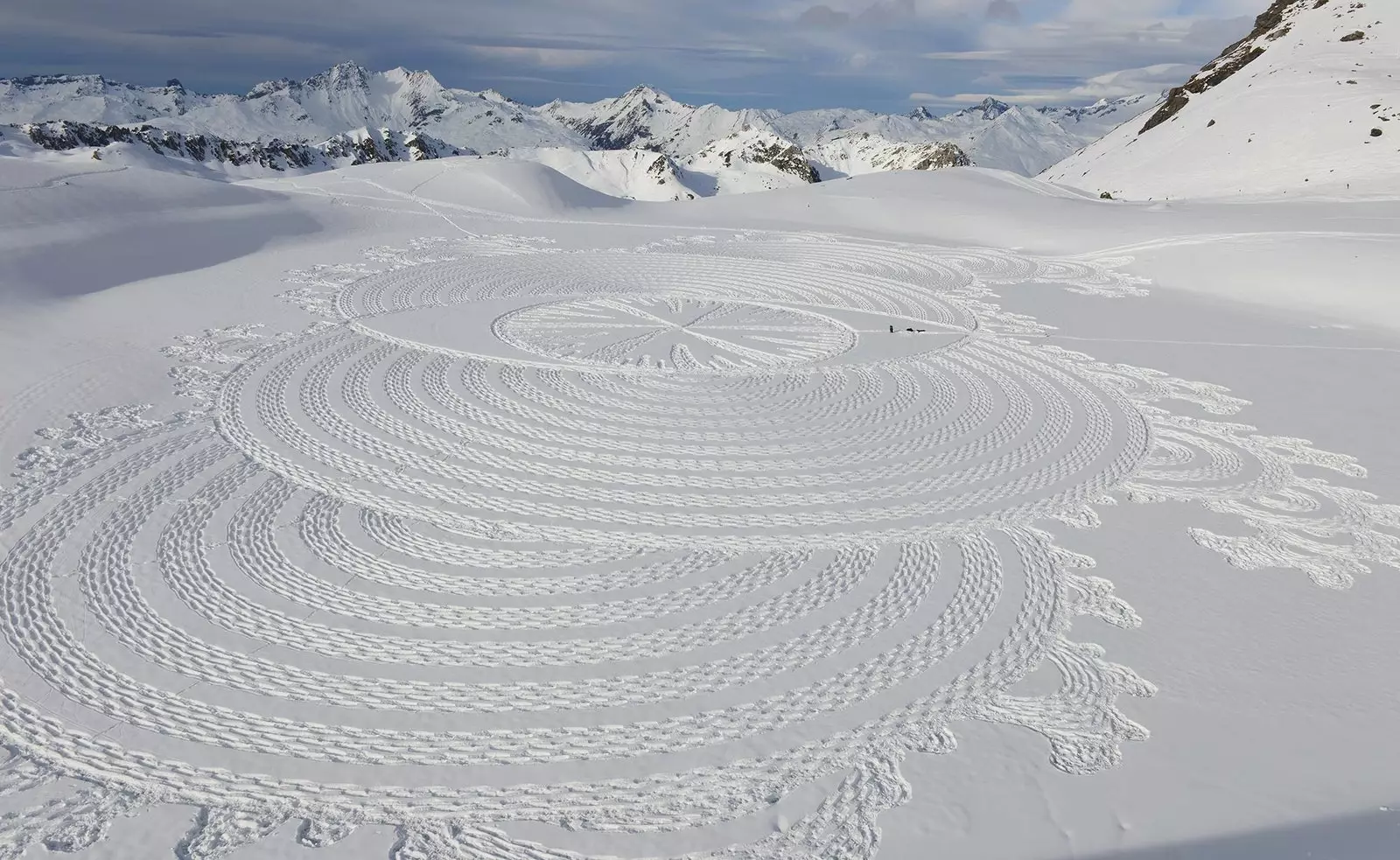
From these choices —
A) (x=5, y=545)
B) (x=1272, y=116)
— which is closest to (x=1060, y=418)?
(x=5, y=545)

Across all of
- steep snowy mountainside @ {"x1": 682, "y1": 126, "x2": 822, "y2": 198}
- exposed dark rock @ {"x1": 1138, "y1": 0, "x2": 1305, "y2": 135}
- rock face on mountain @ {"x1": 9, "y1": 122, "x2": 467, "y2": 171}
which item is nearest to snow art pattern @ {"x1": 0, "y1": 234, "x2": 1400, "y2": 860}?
exposed dark rock @ {"x1": 1138, "y1": 0, "x2": 1305, "y2": 135}

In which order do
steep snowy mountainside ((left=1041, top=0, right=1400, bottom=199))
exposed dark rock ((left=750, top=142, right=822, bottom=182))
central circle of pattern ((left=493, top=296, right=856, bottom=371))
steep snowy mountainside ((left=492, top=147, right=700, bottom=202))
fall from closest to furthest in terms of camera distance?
1. central circle of pattern ((left=493, top=296, right=856, bottom=371))
2. steep snowy mountainside ((left=1041, top=0, right=1400, bottom=199))
3. steep snowy mountainside ((left=492, top=147, right=700, bottom=202))
4. exposed dark rock ((left=750, top=142, right=822, bottom=182))

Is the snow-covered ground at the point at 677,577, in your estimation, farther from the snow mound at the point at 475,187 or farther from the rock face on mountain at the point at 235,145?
the rock face on mountain at the point at 235,145

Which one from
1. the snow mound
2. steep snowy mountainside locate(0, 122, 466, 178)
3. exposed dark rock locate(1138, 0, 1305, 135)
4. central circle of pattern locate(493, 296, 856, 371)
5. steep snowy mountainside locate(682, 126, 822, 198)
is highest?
exposed dark rock locate(1138, 0, 1305, 135)

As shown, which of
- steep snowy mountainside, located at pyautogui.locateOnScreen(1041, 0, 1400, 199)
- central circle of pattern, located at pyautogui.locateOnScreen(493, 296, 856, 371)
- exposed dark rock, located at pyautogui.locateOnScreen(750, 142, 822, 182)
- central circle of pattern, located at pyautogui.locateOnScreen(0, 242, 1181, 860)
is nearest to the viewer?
central circle of pattern, located at pyautogui.locateOnScreen(0, 242, 1181, 860)

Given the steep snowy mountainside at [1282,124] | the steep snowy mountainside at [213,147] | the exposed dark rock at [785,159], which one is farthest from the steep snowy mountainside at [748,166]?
the steep snowy mountainside at [1282,124]

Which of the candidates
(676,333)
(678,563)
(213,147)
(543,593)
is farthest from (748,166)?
(543,593)

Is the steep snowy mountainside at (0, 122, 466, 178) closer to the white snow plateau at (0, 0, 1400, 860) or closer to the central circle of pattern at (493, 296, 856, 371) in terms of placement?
the central circle of pattern at (493, 296, 856, 371)

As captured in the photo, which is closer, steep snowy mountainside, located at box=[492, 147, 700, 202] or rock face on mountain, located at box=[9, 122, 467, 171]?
rock face on mountain, located at box=[9, 122, 467, 171]

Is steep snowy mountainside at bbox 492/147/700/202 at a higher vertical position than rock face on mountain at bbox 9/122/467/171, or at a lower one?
higher
